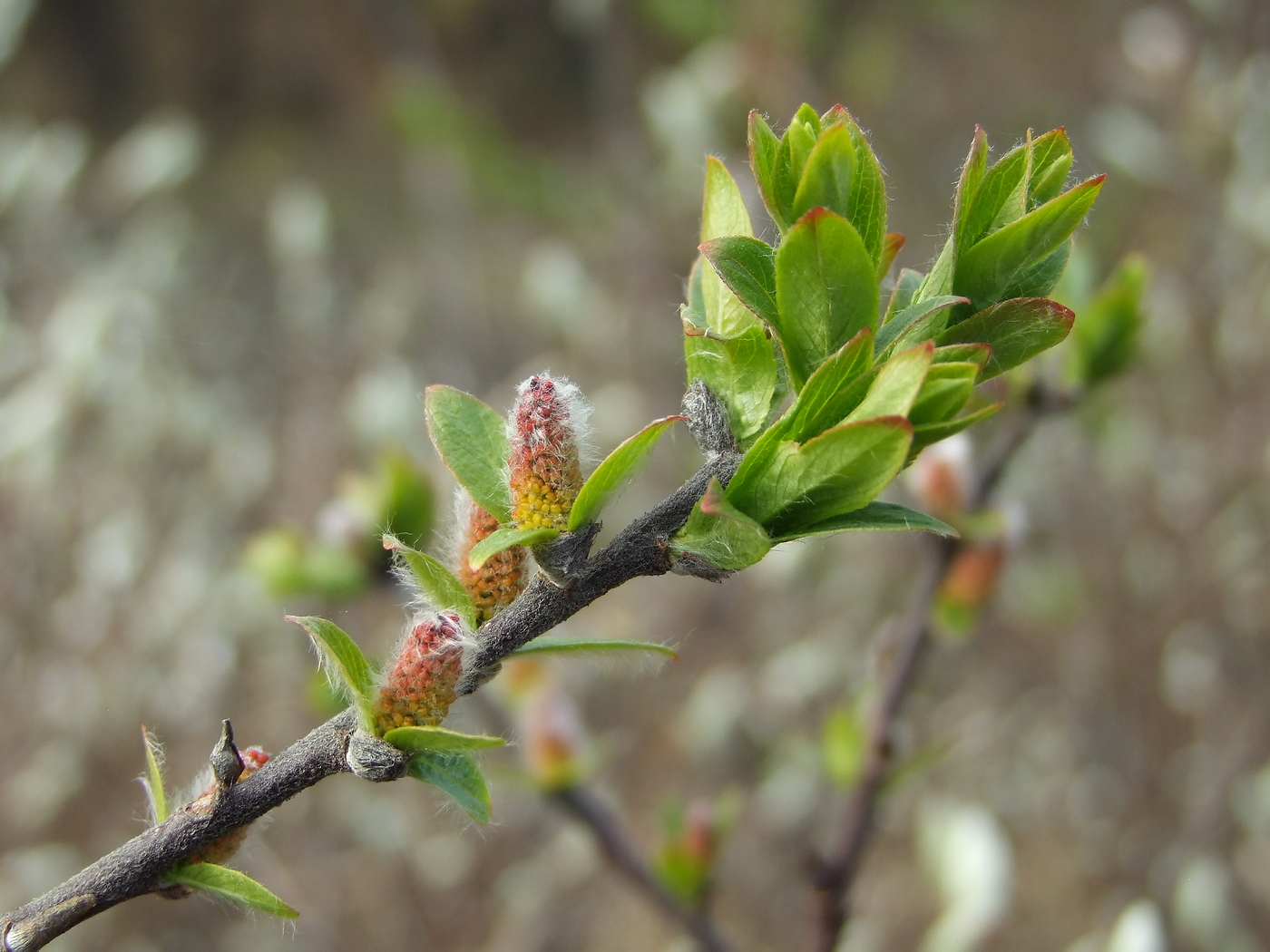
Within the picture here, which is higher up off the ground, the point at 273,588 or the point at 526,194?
the point at 526,194

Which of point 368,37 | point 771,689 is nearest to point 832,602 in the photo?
point 771,689

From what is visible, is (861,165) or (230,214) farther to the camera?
(230,214)

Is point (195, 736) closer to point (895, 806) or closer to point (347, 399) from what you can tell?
point (347, 399)

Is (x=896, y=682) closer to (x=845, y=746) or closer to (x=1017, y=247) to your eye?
(x=845, y=746)

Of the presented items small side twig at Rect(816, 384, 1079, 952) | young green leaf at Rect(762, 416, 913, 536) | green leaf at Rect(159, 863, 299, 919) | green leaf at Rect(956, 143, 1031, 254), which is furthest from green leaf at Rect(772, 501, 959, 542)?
small side twig at Rect(816, 384, 1079, 952)

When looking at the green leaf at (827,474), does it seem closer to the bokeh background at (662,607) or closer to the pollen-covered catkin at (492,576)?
the pollen-covered catkin at (492,576)

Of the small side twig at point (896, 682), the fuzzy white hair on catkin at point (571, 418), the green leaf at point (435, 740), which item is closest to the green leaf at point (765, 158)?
the fuzzy white hair on catkin at point (571, 418)

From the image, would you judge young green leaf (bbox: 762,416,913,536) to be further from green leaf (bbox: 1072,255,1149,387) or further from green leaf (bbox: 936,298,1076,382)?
green leaf (bbox: 1072,255,1149,387)
